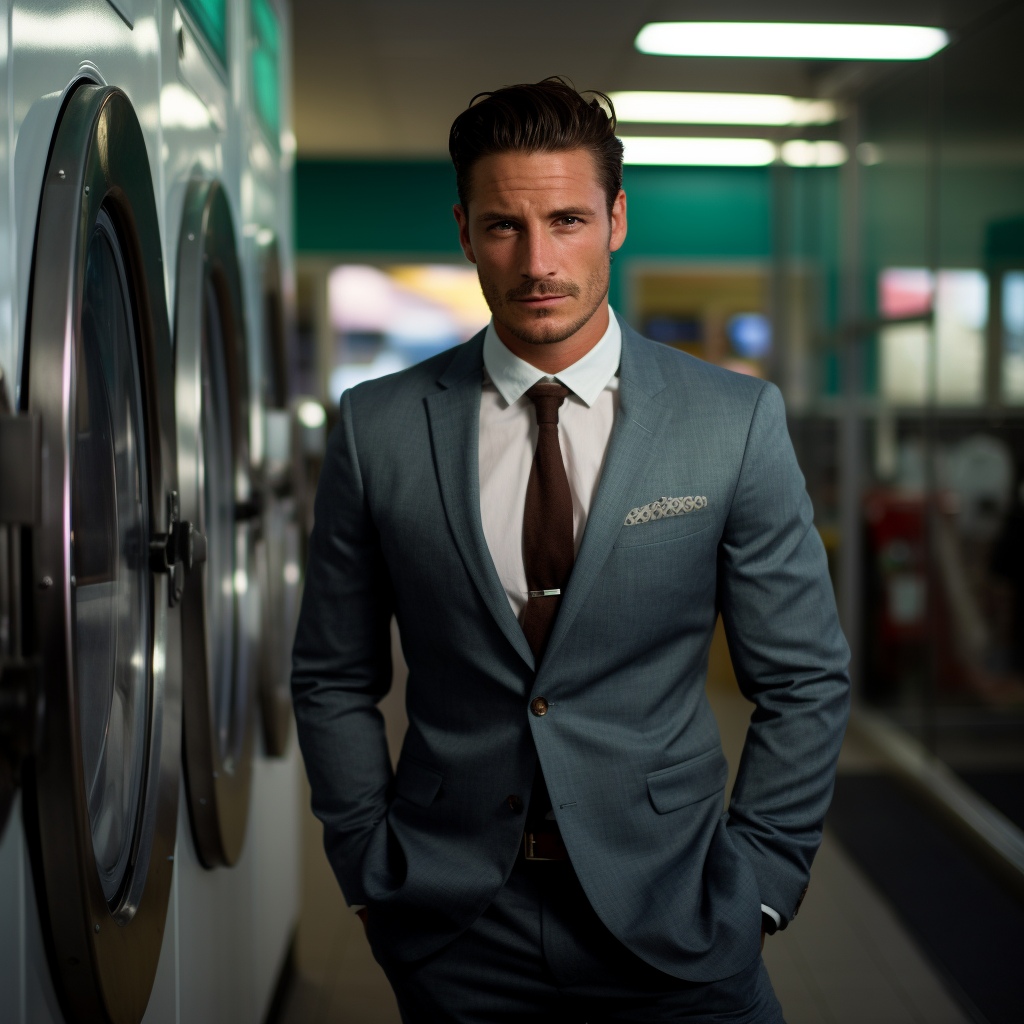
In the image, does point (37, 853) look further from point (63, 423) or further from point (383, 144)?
point (383, 144)

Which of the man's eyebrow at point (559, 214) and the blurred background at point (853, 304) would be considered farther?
the blurred background at point (853, 304)

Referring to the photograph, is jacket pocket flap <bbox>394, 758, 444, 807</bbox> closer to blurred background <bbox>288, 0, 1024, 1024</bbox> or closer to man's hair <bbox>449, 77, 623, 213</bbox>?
man's hair <bbox>449, 77, 623, 213</bbox>

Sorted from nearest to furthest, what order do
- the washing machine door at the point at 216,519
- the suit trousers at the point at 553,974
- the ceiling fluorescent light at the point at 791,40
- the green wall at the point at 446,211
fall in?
the suit trousers at the point at 553,974 → the washing machine door at the point at 216,519 → the ceiling fluorescent light at the point at 791,40 → the green wall at the point at 446,211

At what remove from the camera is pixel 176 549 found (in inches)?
58.3

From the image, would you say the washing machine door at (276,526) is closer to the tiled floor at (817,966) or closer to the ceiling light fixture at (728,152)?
the tiled floor at (817,966)

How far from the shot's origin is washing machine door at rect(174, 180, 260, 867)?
1.60 m

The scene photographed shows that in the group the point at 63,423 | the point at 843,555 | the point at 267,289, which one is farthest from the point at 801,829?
the point at 843,555

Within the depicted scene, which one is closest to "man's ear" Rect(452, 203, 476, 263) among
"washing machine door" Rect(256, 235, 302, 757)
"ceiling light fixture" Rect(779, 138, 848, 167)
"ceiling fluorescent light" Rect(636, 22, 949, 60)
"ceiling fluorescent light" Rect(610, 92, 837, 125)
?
"washing machine door" Rect(256, 235, 302, 757)

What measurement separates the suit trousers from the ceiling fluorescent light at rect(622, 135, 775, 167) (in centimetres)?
559


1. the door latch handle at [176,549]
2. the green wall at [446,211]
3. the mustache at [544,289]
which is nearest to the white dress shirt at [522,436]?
the mustache at [544,289]

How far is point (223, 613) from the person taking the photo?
2.04 meters

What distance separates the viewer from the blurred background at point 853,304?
3.12m

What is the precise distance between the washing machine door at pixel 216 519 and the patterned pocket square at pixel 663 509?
2.26 ft

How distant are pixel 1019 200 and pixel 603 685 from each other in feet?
9.43
